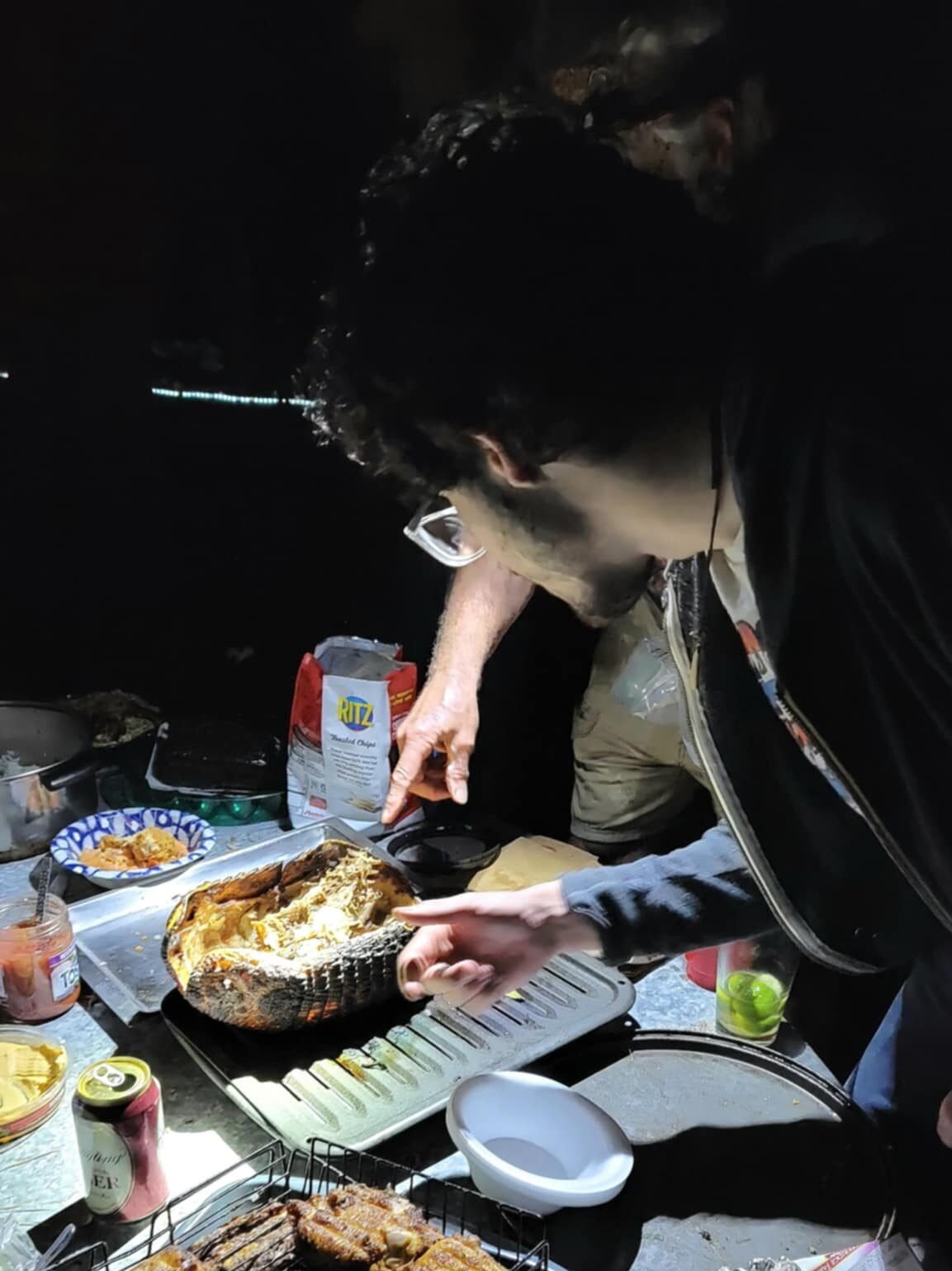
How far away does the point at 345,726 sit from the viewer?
134 centimetres

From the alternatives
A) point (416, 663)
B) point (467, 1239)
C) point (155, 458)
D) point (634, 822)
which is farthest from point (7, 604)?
point (467, 1239)

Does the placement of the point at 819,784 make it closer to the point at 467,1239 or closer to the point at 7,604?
the point at 467,1239

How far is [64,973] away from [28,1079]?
12 cm

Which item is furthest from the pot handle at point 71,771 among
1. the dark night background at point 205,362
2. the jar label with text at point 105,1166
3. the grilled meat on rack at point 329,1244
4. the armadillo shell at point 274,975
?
the grilled meat on rack at point 329,1244

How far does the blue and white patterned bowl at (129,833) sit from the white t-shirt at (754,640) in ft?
2.79

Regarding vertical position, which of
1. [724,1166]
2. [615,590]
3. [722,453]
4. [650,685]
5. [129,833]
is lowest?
[724,1166]

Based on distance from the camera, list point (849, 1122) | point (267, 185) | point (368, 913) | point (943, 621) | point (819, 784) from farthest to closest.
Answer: point (368, 913)
point (267, 185)
point (849, 1122)
point (819, 784)
point (943, 621)

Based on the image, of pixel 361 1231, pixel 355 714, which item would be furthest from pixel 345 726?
pixel 361 1231

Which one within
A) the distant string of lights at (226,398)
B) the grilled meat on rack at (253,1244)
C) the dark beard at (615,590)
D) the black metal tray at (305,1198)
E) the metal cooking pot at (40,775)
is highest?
the distant string of lights at (226,398)

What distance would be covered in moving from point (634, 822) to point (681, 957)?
0.18 meters

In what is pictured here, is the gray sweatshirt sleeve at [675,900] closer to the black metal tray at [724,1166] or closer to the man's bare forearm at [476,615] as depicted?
the black metal tray at [724,1166]

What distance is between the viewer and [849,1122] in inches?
34.8

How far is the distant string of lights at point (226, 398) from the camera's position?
108cm

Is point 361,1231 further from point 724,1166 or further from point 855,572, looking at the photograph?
point 855,572
